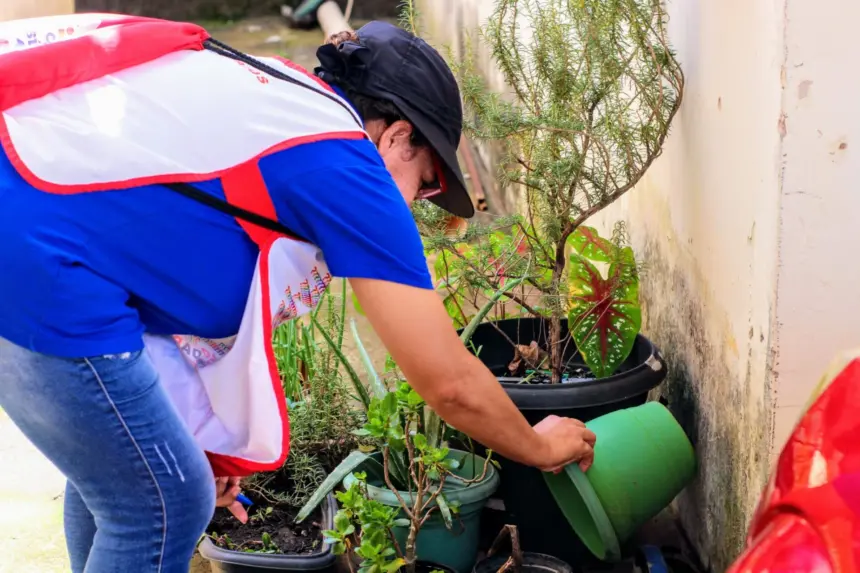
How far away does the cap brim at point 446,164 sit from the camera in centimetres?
183

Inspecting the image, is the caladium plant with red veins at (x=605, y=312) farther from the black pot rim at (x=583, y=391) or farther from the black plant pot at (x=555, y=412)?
the black pot rim at (x=583, y=391)

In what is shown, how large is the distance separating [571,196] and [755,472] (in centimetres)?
81

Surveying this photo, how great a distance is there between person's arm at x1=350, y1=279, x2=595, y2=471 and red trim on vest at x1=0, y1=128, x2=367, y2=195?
0.78 ft

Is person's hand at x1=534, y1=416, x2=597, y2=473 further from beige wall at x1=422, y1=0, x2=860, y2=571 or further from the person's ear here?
the person's ear

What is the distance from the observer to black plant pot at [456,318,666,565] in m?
2.44

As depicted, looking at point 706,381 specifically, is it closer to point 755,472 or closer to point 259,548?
point 755,472

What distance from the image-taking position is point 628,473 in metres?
2.29

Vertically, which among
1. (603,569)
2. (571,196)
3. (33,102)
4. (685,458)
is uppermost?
(33,102)

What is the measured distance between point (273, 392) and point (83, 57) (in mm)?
657

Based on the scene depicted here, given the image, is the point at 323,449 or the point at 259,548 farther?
the point at 323,449

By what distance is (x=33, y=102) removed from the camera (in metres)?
1.67

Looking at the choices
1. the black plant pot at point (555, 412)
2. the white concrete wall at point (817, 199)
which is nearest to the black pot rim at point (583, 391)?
the black plant pot at point (555, 412)

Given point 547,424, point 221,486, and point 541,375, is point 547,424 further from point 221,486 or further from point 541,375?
point 221,486

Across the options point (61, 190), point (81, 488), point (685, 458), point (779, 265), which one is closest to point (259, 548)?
point (81, 488)
